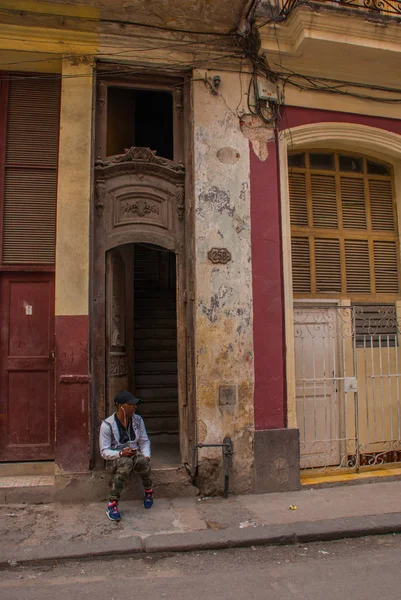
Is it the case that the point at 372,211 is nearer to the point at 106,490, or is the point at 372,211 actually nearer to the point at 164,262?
the point at 164,262

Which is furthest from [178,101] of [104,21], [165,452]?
[165,452]

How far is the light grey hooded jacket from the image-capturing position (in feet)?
18.5

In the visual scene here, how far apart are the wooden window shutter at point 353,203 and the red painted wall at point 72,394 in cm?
448

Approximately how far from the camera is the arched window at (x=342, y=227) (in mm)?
7734

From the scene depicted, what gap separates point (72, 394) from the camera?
617 centimetres

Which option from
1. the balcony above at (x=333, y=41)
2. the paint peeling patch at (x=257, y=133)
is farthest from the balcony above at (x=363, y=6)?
the paint peeling patch at (x=257, y=133)

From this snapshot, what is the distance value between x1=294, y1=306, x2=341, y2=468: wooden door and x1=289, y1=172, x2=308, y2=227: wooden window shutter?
1402 millimetres

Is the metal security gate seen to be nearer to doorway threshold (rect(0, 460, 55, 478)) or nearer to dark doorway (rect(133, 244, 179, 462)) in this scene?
Answer: dark doorway (rect(133, 244, 179, 462))

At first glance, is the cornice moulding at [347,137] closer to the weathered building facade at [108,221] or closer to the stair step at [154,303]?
the weathered building facade at [108,221]

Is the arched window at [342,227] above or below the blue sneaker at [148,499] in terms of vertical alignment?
above

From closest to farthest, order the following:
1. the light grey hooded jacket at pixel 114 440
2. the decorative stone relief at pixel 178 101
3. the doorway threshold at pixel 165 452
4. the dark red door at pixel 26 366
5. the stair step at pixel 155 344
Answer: the light grey hooded jacket at pixel 114 440, the dark red door at pixel 26 366, the doorway threshold at pixel 165 452, the decorative stone relief at pixel 178 101, the stair step at pixel 155 344

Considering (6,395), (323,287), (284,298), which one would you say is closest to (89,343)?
(6,395)

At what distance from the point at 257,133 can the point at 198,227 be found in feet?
5.46

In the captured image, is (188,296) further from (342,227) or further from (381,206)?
(381,206)
